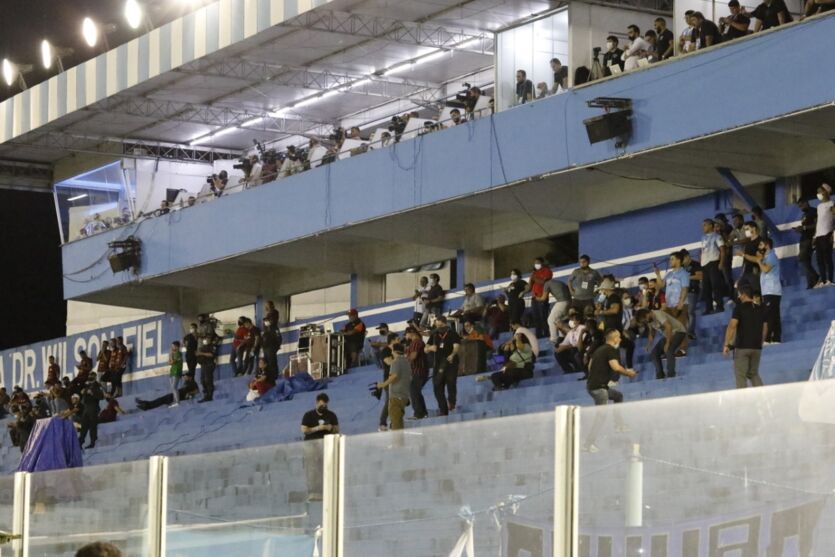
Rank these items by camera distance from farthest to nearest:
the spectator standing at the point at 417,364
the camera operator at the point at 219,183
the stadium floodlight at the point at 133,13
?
the camera operator at the point at 219,183, the stadium floodlight at the point at 133,13, the spectator standing at the point at 417,364

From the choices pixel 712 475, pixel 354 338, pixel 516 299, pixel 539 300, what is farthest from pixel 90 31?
pixel 712 475

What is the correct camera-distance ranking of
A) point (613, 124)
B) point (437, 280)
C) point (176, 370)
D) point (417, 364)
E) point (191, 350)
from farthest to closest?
point (176, 370), point (191, 350), point (437, 280), point (613, 124), point (417, 364)

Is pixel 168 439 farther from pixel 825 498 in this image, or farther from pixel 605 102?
pixel 825 498

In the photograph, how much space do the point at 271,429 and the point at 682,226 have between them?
7.07 m

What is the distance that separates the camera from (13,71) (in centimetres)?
3447

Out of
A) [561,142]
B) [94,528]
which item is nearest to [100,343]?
[561,142]

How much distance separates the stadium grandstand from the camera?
5.66 meters

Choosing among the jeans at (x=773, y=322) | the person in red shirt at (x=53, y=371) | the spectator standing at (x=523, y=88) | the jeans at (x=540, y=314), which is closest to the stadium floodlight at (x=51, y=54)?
the person in red shirt at (x=53, y=371)

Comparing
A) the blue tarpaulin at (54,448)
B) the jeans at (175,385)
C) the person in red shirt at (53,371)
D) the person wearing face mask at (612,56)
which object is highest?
the person wearing face mask at (612,56)

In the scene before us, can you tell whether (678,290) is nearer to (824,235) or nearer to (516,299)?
(824,235)

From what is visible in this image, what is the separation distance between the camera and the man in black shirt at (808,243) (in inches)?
735

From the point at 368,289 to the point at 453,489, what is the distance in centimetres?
2461

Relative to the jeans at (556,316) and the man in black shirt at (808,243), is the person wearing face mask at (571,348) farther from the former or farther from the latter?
the man in black shirt at (808,243)

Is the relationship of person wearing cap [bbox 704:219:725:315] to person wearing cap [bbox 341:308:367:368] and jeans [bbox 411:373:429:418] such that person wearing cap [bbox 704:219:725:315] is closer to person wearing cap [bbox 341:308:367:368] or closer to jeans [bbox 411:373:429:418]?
jeans [bbox 411:373:429:418]
